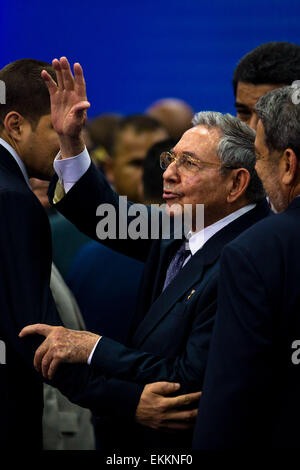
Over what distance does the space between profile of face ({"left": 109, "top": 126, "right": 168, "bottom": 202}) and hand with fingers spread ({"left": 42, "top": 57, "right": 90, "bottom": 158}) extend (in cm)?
189

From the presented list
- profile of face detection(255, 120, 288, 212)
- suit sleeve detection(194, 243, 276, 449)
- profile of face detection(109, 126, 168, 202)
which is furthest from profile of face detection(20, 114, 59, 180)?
profile of face detection(109, 126, 168, 202)

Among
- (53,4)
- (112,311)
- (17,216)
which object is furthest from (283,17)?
(17,216)

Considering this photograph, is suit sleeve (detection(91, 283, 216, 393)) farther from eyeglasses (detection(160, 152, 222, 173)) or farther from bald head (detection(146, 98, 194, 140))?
bald head (detection(146, 98, 194, 140))

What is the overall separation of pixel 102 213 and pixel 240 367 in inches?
41.3

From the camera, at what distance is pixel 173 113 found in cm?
654

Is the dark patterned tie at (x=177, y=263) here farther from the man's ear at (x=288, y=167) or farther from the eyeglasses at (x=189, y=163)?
the man's ear at (x=288, y=167)

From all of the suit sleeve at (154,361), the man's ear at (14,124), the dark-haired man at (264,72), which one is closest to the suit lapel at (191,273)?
the suit sleeve at (154,361)

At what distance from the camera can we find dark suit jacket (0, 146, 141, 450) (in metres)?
2.17

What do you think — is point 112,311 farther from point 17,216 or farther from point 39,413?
point 17,216

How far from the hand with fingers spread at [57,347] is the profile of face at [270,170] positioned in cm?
66

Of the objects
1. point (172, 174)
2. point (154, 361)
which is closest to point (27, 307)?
point (154, 361)

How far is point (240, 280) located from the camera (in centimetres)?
175

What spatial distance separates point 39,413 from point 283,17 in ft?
14.2

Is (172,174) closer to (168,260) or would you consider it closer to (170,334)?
(168,260)
